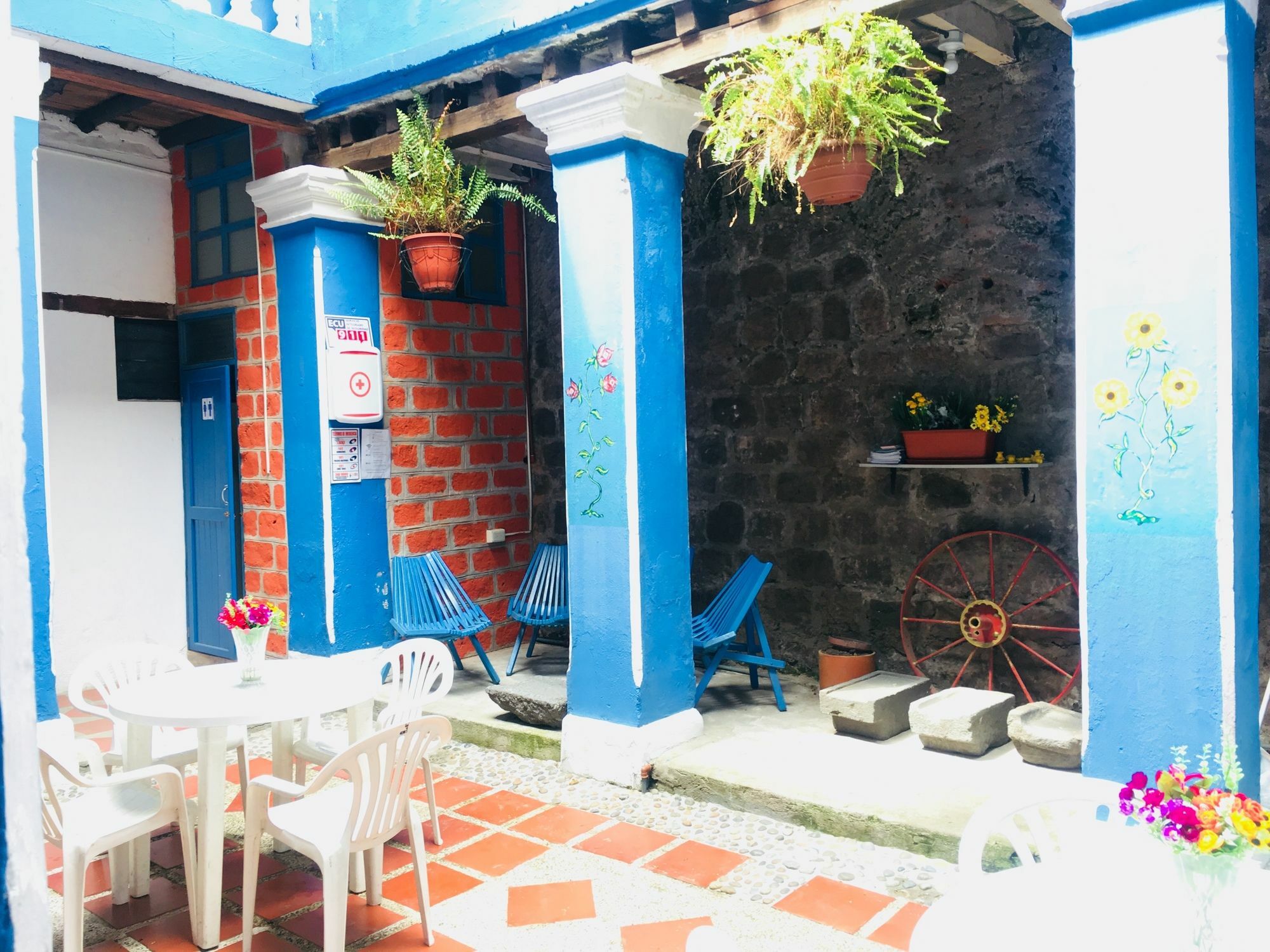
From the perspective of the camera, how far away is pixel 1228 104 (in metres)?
2.88

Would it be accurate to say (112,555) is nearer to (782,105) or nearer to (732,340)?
(732,340)

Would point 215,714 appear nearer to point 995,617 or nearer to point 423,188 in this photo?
point 423,188

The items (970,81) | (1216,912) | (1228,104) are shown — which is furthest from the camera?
(970,81)

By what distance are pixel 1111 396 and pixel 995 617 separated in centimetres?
216

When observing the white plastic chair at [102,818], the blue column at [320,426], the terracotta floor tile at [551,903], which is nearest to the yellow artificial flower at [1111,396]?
the terracotta floor tile at [551,903]

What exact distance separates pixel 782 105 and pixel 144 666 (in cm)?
313

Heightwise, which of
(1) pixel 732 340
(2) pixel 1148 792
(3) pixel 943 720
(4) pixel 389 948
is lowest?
(4) pixel 389 948

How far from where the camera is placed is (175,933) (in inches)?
125

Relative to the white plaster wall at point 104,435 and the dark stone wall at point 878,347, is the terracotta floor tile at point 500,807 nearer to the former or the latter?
the dark stone wall at point 878,347

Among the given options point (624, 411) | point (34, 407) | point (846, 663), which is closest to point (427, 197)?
point (624, 411)

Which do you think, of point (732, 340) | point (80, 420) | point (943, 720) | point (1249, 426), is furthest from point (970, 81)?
point (80, 420)

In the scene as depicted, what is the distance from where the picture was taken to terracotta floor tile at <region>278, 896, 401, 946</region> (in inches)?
123

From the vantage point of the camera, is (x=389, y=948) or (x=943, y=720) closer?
(x=389, y=948)

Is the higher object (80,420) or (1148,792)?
(80,420)
